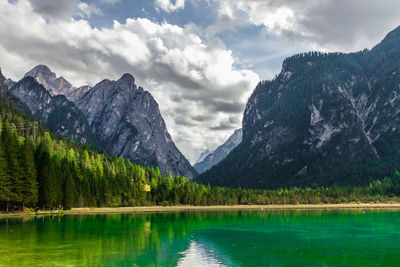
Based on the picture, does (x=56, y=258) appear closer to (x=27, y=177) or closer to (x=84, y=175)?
(x=27, y=177)

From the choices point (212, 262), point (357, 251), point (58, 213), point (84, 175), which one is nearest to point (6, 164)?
point (58, 213)

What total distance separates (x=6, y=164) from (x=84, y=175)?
213ft

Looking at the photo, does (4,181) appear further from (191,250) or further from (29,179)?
(191,250)

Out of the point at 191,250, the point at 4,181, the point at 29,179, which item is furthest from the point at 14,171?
the point at 191,250

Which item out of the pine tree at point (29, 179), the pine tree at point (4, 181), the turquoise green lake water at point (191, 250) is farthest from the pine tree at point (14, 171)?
the turquoise green lake water at point (191, 250)

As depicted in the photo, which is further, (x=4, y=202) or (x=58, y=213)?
(x=58, y=213)

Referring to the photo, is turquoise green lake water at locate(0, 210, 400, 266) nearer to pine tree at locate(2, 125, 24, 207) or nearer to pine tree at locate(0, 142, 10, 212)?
pine tree at locate(0, 142, 10, 212)

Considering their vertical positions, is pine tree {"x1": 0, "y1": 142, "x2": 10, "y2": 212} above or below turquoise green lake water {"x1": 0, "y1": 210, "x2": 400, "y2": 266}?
above

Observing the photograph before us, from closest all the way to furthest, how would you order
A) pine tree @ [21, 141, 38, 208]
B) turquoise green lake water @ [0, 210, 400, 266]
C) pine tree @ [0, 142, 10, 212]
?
turquoise green lake water @ [0, 210, 400, 266] → pine tree @ [0, 142, 10, 212] → pine tree @ [21, 141, 38, 208]

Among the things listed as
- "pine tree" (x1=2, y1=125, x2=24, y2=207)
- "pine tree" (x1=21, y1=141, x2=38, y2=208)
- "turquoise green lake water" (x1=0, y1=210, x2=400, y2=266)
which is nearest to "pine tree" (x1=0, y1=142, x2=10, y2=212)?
"pine tree" (x1=2, y1=125, x2=24, y2=207)

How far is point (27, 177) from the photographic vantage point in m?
111

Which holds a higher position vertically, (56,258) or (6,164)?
(6,164)

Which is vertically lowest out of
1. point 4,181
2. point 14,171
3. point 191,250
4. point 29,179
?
point 191,250

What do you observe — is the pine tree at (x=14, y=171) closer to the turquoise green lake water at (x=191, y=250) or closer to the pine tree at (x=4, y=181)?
the pine tree at (x=4, y=181)
